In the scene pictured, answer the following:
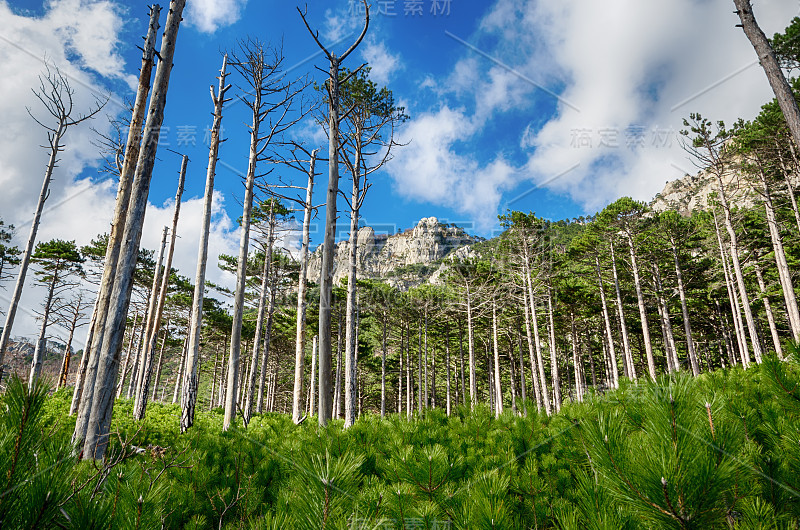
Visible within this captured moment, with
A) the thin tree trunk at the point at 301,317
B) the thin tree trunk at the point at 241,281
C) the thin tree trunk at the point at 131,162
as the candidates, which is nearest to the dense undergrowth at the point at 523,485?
the thin tree trunk at the point at 131,162

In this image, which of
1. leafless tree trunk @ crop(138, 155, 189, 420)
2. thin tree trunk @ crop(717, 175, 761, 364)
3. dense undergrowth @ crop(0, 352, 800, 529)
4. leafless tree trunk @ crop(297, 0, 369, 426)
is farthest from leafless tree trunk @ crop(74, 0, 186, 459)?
thin tree trunk @ crop(717, 175, 761, 364)

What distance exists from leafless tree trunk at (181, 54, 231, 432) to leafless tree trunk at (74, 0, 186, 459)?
15.2 ft

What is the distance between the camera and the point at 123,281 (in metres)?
4.37

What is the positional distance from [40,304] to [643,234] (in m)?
33.5

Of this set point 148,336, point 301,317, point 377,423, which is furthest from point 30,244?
point 377,423

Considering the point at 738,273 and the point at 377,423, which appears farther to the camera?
the point at 738,273

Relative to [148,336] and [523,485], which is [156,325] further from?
[523,485]

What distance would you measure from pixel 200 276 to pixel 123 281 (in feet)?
17.8

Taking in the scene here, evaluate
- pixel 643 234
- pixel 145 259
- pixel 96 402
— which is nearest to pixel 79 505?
pixel 96 402

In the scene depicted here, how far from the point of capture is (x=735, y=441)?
3.53 feet

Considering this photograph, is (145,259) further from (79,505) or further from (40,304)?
(79,505)

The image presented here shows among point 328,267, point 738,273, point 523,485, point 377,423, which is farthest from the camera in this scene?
point 738,273

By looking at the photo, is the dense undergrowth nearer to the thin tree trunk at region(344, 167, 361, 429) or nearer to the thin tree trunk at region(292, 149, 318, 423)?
the thin tree trunk at region(344, 167, 361, 429)

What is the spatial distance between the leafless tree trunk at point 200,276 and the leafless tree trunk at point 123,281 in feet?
15.2
